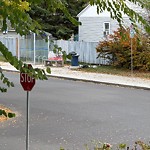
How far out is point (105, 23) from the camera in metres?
37.8

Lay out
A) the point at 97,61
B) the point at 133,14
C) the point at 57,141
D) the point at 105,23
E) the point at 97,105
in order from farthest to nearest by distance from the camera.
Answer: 1. the point at 105,23
2. the point at 97,61
3. the point at 97,105
4. the point at 57,141
5. the point at 133,14

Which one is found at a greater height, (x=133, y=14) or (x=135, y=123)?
(x=133, y=14)

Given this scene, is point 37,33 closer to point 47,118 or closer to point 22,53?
point 47,118

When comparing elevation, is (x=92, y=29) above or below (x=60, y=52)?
above

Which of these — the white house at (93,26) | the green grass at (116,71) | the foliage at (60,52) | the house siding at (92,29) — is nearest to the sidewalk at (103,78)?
the green grass at (116,71)

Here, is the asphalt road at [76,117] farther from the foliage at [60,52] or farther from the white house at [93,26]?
the white house at [93,26]

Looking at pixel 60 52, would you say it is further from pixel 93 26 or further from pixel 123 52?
pixel 93 26

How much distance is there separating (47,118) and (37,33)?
11.4 metres

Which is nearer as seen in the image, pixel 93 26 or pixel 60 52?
pixel 60 52

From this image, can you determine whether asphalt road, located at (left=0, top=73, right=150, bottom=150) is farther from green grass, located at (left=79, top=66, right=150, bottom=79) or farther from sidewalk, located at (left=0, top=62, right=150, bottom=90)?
green grass, located at (left=79, top=66, right=150, bottom=79)

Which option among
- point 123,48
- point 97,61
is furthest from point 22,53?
point 123,48

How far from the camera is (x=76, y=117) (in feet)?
46.2

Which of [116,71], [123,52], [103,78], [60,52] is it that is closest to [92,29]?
[123,52]

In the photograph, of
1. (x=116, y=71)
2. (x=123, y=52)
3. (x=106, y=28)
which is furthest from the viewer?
(x=106, y=28)
